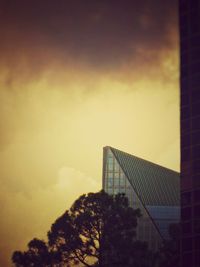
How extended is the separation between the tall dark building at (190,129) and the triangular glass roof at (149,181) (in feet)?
245

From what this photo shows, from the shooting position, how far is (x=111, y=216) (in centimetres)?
5991

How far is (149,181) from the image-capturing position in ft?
450

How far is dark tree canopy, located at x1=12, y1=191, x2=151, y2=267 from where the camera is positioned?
58656mm

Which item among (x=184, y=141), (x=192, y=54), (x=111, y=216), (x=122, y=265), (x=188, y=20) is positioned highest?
(x=188, y=20)

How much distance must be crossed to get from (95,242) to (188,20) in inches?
1037

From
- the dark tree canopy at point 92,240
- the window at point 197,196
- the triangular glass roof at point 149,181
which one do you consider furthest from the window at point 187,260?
the triangular glass roof at point 149,181

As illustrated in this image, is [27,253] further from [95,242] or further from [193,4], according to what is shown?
[193,4]

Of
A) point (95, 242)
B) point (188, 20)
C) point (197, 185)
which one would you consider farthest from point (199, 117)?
point (95, 242)

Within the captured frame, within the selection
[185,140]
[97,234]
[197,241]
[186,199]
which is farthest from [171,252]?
[185,140]

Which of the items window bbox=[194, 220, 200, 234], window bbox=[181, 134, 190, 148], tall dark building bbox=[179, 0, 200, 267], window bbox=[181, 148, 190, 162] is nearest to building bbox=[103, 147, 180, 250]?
window bbox=[181, 148, 190, 162]

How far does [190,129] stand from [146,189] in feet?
263

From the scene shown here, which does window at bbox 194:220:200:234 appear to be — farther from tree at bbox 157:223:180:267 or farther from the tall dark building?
tree at bbox 157:223:180:267

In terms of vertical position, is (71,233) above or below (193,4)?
below

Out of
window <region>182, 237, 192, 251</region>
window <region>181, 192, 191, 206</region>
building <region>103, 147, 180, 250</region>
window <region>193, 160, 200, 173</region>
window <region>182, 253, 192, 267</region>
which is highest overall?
building <region>103, 147, 180, 250</region>
